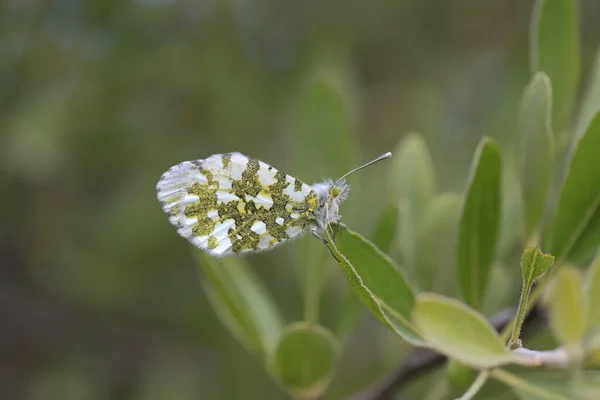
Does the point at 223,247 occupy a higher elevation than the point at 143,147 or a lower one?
lower

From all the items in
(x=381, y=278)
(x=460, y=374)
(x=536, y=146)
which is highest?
(x=536, y=146)

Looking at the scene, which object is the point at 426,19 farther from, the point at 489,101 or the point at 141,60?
the point at 141,60

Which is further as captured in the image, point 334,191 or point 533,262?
point 334,191

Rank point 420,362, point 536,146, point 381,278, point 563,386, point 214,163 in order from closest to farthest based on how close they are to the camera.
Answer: point 563,386 → point 381,278 → point 536,146 → point 420,362 → point 214,163

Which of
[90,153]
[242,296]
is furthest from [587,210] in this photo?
[90,153]

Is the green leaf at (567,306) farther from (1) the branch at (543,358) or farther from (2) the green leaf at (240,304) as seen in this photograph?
(2) the green leaf at (240,304)

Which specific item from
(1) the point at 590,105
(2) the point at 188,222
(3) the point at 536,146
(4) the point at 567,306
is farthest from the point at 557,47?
(2) the point at 188,222

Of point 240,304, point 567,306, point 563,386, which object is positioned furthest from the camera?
point 240,304

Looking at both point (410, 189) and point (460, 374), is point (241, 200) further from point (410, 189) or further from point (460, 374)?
point (460, 374)
